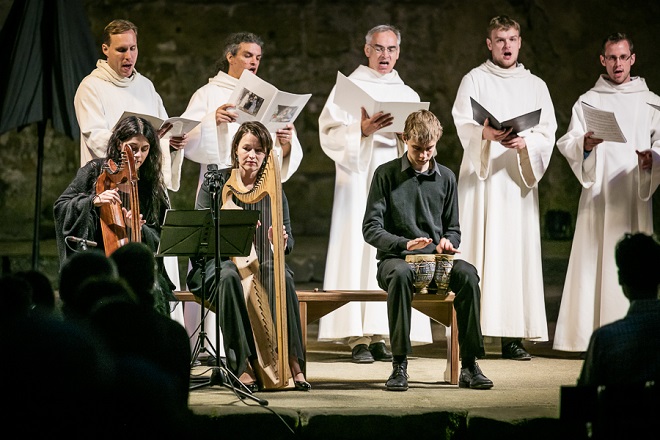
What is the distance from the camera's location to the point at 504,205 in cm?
841

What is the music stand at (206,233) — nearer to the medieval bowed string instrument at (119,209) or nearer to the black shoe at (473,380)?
the medieval bowed string instrument at (119,209)

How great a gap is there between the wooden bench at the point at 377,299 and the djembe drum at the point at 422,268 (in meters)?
0.12

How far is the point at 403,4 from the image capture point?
11.0 metres

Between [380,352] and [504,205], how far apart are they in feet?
4.62

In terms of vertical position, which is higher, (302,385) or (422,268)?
(422,268)

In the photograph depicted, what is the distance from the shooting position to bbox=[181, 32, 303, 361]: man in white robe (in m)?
7.94

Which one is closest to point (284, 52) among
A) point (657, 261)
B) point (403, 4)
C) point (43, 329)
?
point (403, 4)

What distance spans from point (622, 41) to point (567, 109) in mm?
2461

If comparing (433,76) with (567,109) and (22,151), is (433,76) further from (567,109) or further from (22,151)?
(22,151)

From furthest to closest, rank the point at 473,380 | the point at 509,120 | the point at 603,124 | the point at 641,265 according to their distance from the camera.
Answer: the point at 603,124 < the point at 509,120 < the point at 473,380 < the point at 641,265

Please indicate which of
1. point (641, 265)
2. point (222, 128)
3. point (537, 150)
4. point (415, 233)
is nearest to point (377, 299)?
point (415, 233)

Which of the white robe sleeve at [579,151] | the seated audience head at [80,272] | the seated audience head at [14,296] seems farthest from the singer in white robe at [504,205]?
the seated audience head at [14,296]

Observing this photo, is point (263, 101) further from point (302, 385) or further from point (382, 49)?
point (302, 385)

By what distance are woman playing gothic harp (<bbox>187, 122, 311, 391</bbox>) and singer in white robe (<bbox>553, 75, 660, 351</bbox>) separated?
2.55m
